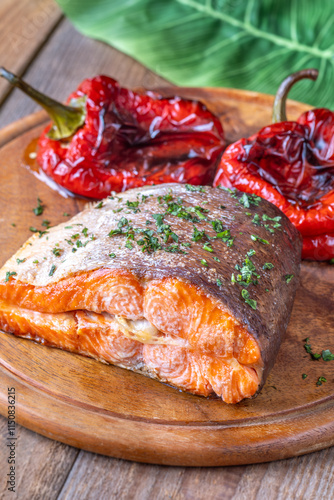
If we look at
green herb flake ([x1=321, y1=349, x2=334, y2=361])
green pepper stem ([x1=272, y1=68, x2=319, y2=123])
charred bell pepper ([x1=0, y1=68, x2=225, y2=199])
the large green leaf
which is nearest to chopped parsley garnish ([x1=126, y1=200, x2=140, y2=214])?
charred bell pepper ([x1=0, y1=68, x2=225, y2=199])

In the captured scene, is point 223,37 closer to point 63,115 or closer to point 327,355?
point 63,115

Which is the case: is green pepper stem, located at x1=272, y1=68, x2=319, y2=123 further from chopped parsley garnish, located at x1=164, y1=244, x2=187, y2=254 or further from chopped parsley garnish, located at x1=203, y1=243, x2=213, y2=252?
chopped parsley garnish, located at x1=164, y1=244, x2=187, y2=254

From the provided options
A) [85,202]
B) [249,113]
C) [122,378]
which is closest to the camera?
[122,378]

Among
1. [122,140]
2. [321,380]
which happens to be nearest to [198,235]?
[321,380]

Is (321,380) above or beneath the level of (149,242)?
beneath

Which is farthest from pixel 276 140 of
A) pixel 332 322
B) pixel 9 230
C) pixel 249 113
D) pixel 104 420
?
pixel 104 420

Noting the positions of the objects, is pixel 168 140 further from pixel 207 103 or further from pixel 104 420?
pixel 104 420

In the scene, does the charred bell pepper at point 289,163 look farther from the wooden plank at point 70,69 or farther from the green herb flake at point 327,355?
the wooden plank at point 70,69
